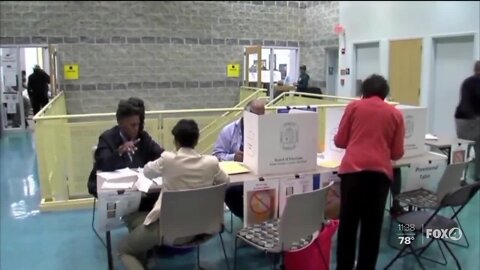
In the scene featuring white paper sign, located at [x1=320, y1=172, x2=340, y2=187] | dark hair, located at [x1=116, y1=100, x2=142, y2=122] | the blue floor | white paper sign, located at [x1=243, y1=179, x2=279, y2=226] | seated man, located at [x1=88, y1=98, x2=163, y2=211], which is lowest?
the blue floor

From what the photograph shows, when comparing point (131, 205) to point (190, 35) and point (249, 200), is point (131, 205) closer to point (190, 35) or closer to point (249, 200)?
point (249, 200)

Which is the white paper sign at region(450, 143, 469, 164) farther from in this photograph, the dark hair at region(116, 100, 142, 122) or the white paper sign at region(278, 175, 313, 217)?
the dark hair at region(116, 100, 142, 122)

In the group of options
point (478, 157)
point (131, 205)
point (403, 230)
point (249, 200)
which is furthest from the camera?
point (478, 157)

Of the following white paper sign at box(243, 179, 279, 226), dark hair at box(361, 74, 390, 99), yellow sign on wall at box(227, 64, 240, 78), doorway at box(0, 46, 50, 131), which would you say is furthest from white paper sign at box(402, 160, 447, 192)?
doorway at box(0, 46, 50, 131)

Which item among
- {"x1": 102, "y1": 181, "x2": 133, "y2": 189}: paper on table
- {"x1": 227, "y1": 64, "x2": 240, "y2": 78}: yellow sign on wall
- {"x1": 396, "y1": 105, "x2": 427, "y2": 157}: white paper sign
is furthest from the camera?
{"x1": 227, "y1": 64, "x2": 240, "y2": 78}: yellow sign on wall

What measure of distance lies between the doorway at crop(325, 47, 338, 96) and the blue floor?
3530 millimetres

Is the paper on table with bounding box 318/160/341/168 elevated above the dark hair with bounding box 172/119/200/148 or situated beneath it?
situated beneath

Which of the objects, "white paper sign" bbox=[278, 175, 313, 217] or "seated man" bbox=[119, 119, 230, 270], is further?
"white paper sign" bbox=[278, 175, 313, 217]

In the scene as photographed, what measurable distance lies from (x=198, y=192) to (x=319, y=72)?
613cm

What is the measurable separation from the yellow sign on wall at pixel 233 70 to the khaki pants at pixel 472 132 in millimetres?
4855

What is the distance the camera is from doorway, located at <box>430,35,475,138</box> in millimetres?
5742

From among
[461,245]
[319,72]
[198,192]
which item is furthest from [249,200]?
[319,72]

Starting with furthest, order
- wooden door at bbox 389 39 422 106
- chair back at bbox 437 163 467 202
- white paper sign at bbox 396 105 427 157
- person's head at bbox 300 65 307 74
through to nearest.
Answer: person's head at bbox 300 65 307 74 < wooden door at bbox 389 39 422 106 < white paper sign at bbox 396 105 427 157 < chair back at bbox 437 163 467 202

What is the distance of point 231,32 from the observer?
8.36 metres
